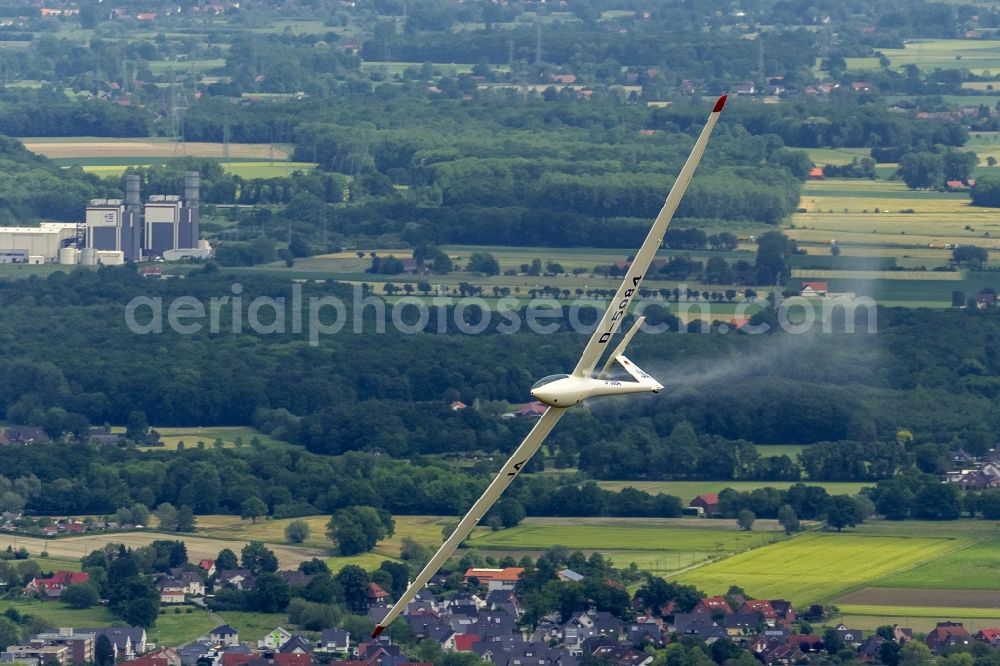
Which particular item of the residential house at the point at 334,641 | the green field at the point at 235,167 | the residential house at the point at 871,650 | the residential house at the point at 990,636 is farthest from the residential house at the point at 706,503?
the green field at the point at 235,167

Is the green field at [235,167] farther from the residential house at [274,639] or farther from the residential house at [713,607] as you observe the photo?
the residential house at [274,639]

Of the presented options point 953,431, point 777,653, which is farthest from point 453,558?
point 953,431

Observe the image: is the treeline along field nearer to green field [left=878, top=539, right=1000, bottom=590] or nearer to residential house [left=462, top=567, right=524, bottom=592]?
green field [left=878, top=539, right=1000, bottom=590]

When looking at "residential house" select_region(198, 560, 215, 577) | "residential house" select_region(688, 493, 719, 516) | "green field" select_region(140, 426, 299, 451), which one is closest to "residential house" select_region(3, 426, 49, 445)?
"green field" select_region(140, 426, 299, 451)

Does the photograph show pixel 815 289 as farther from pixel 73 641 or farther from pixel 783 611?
pixel 73 641

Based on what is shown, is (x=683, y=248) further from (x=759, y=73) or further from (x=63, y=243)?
(x=759, y=73)
